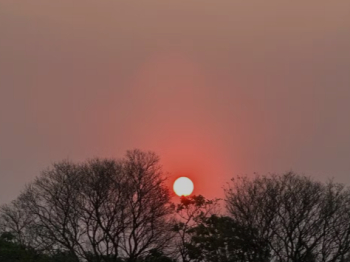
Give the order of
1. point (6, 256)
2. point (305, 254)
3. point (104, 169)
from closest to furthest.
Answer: point (305, 254) < point (104, 169) < point (6, 256)

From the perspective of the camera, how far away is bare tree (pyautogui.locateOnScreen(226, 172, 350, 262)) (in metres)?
37.0

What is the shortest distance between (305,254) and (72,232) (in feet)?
61.2

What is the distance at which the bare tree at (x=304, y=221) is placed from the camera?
3697 centimetres

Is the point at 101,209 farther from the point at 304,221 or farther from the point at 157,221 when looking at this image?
the point at 304,221

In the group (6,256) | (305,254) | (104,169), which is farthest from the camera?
(6,256)

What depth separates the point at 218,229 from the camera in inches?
1647

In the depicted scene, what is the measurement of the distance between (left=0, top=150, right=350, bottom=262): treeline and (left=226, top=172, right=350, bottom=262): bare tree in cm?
7

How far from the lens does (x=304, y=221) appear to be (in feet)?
123

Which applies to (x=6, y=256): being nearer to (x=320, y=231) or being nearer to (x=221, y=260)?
(x=221, y=260)

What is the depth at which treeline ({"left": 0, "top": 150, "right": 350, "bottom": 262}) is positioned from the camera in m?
37.3

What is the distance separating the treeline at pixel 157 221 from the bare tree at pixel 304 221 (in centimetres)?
7

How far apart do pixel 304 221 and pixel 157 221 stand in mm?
12190

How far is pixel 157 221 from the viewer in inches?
1645

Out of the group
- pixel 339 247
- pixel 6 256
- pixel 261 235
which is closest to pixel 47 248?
pixel 6 256
